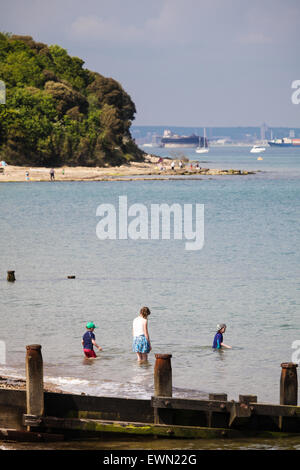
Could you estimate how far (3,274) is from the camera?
128ft

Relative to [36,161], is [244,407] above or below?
below

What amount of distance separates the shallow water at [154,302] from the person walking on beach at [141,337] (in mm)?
340

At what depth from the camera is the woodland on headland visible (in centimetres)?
12900

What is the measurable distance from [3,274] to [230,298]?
10.8 meters

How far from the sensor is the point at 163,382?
52.6 feet

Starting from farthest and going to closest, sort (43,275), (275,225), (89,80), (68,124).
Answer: (89,80)
(68,124)
(275,225)
(43,275)

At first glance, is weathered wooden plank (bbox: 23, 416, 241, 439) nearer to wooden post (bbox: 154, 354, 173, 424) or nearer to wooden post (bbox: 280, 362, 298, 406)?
wooden post (bbox: 154, 354, 173, 424)

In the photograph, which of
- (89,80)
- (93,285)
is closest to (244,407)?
(93,285)

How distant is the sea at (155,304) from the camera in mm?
22000

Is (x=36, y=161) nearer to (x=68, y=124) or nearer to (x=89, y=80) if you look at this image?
(x=68, y=124)

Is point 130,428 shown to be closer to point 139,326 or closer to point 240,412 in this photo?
point 240,412

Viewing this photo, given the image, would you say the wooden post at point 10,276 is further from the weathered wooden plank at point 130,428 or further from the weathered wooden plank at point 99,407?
the weathered wooden plank at point 130,428

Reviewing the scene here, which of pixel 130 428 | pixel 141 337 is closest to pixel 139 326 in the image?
pixel 141 337

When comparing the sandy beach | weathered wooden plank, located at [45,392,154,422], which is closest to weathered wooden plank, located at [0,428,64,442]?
weathered wooden plank, located at [45,392,154,422]
